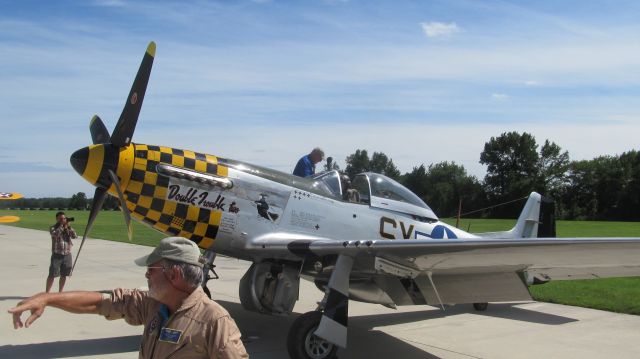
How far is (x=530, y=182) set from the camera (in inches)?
2881

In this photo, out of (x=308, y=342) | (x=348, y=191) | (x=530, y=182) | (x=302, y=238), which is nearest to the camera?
(x=308, y=342)

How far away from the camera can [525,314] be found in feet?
26.8

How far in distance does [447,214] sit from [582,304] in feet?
174

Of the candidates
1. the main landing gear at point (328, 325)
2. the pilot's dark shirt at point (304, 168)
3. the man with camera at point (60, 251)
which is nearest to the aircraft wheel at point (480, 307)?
the pilot's dark shirt at point (304, 168)

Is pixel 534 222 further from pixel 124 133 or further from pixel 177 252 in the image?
pixel 177 252

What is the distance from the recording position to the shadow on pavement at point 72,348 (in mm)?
5629

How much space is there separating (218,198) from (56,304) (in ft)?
12.3

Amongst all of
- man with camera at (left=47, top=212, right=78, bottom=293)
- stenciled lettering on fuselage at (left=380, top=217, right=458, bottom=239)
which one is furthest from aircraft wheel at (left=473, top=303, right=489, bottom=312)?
man with camera at (left=47, top=212, right=78, bottom=293)

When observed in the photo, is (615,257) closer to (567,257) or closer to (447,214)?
(567,257)

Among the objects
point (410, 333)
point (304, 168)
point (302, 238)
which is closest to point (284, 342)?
point (302, 238)

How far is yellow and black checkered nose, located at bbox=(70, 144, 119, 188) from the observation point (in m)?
5.67

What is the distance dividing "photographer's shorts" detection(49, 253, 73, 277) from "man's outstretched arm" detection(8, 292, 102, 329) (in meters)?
7.17

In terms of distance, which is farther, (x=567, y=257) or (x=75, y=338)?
(x=75, y=338)

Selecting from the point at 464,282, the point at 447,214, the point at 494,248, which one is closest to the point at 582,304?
the point at 464,282
